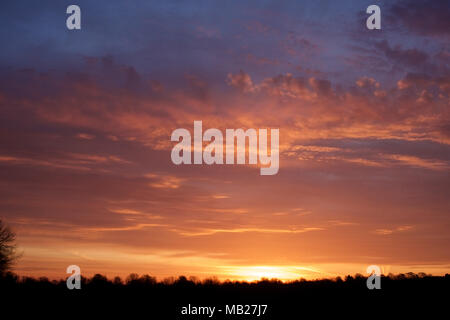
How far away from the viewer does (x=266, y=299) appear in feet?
134

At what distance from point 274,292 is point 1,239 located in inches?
1504

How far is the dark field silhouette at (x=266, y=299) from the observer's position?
3419cm

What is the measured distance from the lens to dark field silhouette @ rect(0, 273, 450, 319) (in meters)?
34.2

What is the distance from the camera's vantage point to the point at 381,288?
40656 mm
